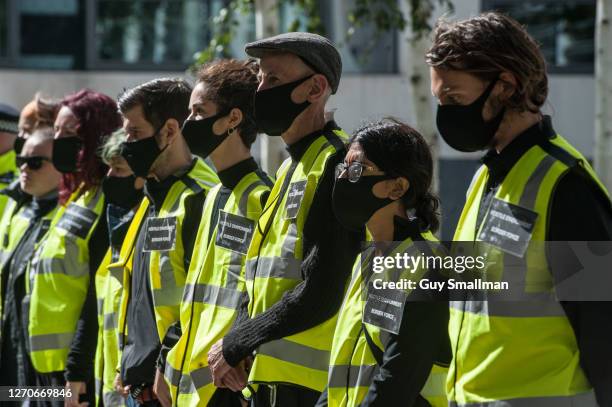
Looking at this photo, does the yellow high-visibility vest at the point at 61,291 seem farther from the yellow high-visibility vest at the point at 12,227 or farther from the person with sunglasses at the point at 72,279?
the yellow high-visibility vest at the point at 12,227

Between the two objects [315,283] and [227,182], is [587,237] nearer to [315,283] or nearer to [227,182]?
[315,283]

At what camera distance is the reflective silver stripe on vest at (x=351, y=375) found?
3750mm

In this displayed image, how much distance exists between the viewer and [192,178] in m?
5.41

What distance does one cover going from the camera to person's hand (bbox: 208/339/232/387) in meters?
4.35

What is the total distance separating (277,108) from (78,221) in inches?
78.3

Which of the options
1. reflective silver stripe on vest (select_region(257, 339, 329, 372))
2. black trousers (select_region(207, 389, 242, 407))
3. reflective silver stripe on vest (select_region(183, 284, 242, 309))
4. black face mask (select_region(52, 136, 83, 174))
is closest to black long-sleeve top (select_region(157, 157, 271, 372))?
reflective silver stripe on vest (select_region(183, 284, 242, 309))

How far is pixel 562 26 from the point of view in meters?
14.3

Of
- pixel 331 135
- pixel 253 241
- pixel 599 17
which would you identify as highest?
pixel 599 17

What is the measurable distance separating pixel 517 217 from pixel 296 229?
3.68 ft

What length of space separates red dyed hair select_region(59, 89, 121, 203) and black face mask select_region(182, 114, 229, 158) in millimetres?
1373

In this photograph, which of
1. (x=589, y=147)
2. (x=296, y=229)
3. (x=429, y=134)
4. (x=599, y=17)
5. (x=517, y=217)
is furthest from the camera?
(x=589, y=147)

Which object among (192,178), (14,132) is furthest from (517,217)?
(14,132)

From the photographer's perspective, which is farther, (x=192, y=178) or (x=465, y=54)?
(x=192, y=178)

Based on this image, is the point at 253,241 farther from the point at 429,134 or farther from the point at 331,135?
the point at 429,134
